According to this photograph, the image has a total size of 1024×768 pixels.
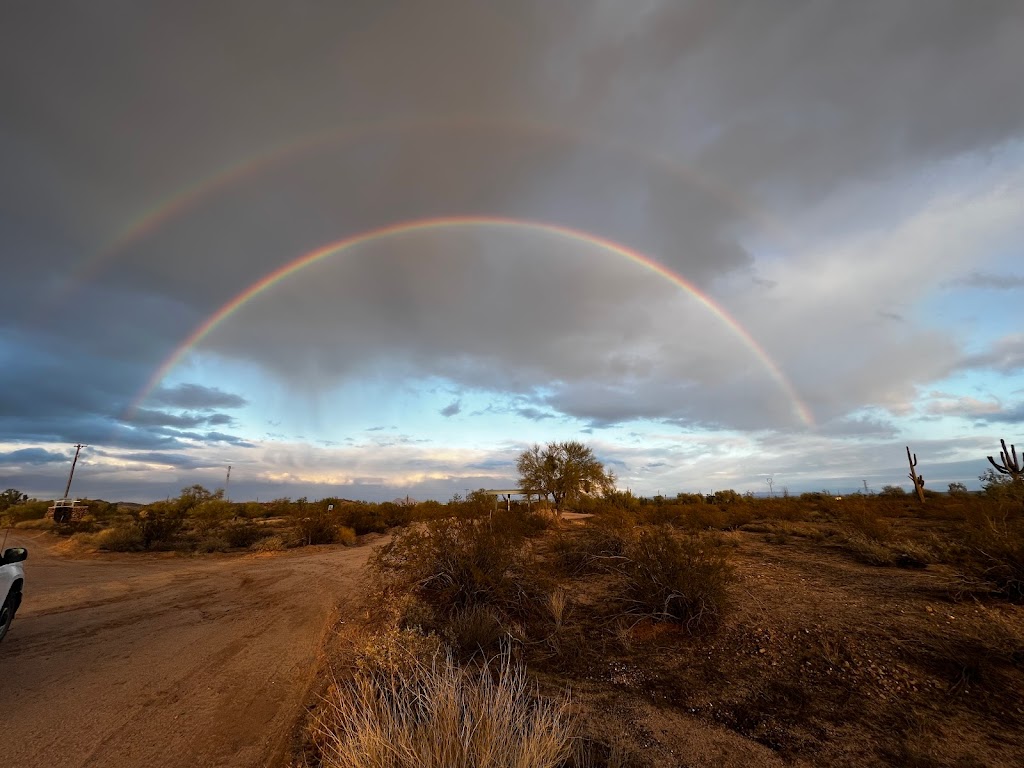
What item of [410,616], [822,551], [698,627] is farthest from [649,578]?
[822,551]

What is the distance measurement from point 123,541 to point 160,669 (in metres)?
20.6

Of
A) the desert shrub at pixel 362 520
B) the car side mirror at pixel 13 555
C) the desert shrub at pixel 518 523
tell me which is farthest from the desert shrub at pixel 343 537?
the car side mirror at pixel 13 555

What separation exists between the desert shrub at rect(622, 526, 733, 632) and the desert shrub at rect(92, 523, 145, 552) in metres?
24.2

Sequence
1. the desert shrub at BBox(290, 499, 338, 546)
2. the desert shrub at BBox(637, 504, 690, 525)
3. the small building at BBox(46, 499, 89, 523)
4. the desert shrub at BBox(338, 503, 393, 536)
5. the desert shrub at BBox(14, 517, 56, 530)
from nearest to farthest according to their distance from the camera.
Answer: the desert shrub at BBox(637, 504, 690, 525)
the desert shrub at BBox(290, 499, 338, 546)
the desert shrub at BBox(338, 503, 393, 536)
the desert shrub at BBox(14, 517, 56, 530)
the small building at BBox(46, 499, 89, 523)

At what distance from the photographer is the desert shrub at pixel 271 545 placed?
896 inches

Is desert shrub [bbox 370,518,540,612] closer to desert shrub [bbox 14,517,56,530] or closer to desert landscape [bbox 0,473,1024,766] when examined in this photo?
desert landscape [bbox 0,473,1024,766]

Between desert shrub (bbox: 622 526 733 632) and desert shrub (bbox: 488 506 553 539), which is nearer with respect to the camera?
desert shrub (bbox: 622 526 733 632)

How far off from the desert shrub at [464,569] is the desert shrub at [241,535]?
15595mm

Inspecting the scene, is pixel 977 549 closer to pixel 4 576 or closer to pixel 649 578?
pixel 649 578

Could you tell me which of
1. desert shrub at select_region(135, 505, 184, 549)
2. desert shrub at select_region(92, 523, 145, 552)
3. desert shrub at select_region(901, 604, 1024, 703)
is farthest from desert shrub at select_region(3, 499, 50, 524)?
desert shrub at select_region(901, 604, 1024, 703)

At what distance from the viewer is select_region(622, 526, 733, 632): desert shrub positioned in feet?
26.2

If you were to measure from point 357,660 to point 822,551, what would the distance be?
13.9 meters

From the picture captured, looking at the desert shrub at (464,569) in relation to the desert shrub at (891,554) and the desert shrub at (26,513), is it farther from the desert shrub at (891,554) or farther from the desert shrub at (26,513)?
the desert shrub at (26,513)

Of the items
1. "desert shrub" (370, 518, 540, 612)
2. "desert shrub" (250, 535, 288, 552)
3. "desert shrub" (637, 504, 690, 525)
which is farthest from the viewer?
"desert shrub" (250, 535, 288, 552)
